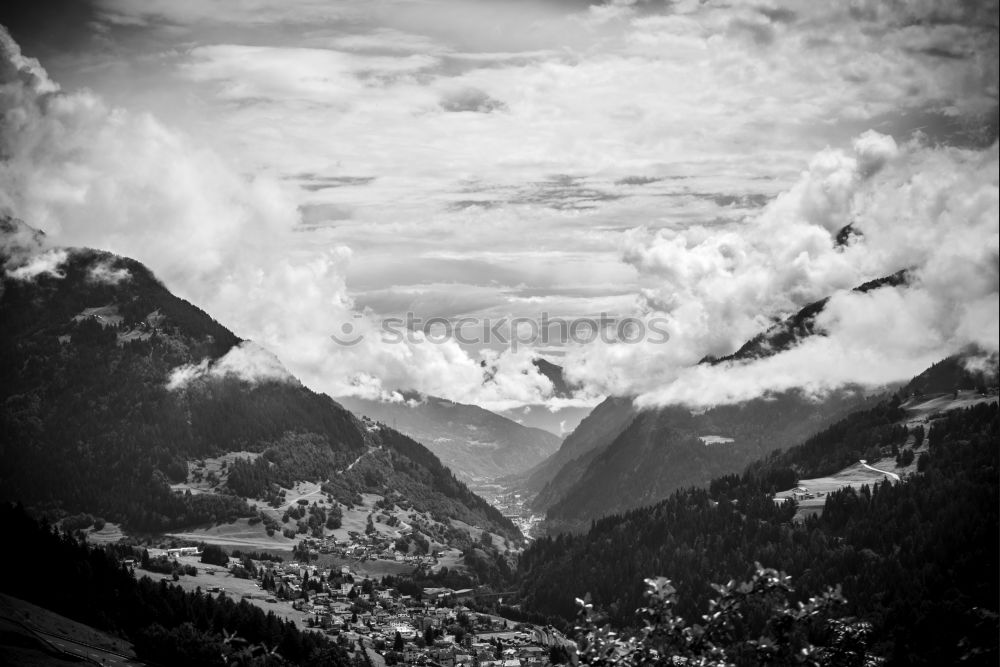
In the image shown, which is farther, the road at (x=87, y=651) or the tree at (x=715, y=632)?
the road at (x=87, y=651)

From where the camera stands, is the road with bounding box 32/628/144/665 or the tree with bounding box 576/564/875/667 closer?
the tree with bounding box 576/564/875/667

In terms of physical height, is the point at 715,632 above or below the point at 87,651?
above

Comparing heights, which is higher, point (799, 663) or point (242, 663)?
point (799, 663)

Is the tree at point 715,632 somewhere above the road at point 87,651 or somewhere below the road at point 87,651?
above

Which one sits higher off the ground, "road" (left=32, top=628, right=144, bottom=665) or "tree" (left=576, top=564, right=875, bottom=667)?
"tree" (left=576, top=564, right=875, bottom=667)

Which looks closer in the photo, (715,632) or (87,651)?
(715,632)

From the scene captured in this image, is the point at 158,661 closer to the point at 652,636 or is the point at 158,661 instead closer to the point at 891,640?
the point at 891,640

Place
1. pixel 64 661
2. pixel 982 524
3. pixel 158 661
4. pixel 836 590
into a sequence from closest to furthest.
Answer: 1. pixel 836 590
2. pixel 64 661
3. pixel 158 661
4. pixel 982 524

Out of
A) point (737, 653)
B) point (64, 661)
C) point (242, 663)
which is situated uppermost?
point (737, 653)

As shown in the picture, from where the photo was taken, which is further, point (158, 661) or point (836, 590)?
point (158, 661)

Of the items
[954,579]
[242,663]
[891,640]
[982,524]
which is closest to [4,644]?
[242,663]

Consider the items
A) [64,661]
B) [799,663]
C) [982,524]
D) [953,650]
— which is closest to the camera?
[799,663]
